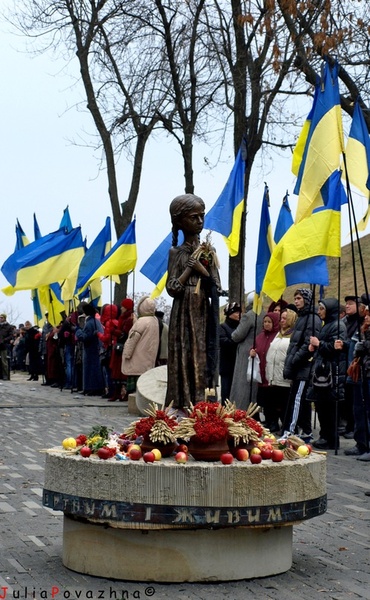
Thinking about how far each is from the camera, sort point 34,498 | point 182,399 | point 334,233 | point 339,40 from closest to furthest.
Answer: point 182,399
point 34,498
point 334,233
point 339,40

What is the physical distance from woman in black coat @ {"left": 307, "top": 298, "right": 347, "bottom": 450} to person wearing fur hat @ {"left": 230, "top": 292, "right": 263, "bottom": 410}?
Answer: 2108mm

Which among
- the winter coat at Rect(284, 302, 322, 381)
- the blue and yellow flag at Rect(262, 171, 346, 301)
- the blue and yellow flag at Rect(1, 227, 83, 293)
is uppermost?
the blue and yellow flag at Rect(1, 227, 83, 293)

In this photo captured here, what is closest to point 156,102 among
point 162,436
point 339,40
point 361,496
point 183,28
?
point 183,28

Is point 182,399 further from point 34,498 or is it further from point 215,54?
point 215,54

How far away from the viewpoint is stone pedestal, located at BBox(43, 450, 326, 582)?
708 centimetres

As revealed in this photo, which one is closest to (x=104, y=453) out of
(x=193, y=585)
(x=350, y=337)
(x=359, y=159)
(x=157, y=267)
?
(x=193, y=585)

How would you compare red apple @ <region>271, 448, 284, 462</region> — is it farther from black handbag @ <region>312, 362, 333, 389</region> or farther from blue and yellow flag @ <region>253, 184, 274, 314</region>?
blue and yellow flag @ <region>253, 184, 274, 314</region>

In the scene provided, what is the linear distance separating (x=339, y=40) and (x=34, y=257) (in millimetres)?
8427

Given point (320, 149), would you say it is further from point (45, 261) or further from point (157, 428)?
point (45, 261)

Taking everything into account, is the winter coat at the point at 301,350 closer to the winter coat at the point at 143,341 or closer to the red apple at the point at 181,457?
the winter coat at the point at 143,341

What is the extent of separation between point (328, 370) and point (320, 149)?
2.90 meters

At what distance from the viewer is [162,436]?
295 inches

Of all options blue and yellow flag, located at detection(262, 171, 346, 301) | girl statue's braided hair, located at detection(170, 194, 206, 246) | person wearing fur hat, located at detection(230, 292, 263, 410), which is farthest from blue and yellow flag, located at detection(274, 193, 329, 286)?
girl statue's braided hair, located at detection(170, 194, 206, 246)

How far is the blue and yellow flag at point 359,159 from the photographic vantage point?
Answer: 14.2m
